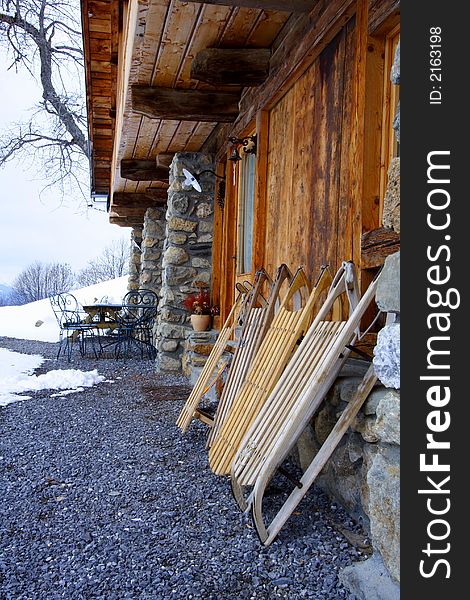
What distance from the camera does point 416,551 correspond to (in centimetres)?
120

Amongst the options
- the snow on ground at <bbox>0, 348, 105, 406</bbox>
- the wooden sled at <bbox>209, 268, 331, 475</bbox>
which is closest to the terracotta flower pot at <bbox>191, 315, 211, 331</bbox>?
the snow on ground at <bbox>0, 348, 105, 406</bbox>

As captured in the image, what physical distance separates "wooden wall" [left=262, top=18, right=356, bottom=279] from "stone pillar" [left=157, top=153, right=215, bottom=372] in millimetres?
2155

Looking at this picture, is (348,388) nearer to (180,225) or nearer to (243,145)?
(243,145)

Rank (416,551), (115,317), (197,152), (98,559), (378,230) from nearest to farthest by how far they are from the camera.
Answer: (416,551) < (98,559) < (378,230) < (197,152) < (115,317)

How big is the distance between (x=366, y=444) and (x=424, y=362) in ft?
2.97

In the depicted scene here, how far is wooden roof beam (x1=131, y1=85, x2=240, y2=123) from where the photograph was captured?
4122mm

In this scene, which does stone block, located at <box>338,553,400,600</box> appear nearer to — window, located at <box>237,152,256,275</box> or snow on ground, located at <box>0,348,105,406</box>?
window, located at <box>237,152,256,275</box>

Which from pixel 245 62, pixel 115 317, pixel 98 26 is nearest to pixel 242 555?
pixel 245 62

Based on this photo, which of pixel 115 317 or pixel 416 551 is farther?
pixel 115 317

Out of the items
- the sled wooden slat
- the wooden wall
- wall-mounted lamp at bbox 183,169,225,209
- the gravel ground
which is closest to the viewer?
the gravel ground

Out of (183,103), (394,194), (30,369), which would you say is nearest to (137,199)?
(30,369)

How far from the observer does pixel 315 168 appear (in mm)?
3018

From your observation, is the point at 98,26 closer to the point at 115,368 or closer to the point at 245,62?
the point at 245,62

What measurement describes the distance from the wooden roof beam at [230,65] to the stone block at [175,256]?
8.13 feet
